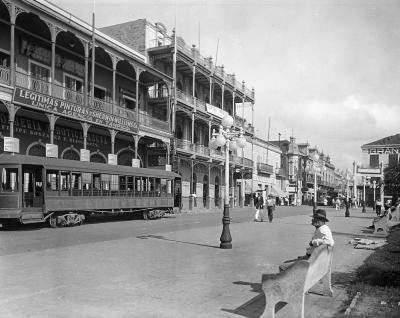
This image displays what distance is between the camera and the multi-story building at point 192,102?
33.7 meters

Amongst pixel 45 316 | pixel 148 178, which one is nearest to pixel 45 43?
pixel 148 178

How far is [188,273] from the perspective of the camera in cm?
820

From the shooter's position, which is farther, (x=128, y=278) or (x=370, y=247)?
(x=370, y=247)

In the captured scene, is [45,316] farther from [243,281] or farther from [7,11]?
[7,11]

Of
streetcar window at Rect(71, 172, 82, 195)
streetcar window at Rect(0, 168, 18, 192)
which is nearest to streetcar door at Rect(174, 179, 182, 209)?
streetcar window at Rect(71, 172, 82, 195)

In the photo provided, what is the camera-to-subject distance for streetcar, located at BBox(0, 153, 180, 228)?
16391 millimetres

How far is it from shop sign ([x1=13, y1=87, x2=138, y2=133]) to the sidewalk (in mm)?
9645

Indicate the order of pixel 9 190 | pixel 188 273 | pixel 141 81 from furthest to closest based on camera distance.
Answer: pixel 141 81 < pixel 9 190 < pixel 188 273

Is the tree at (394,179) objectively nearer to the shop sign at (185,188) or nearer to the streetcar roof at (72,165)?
the streetcar roof at (72,165)

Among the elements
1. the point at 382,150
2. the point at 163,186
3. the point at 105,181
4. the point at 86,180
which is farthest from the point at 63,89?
the point at 382,150

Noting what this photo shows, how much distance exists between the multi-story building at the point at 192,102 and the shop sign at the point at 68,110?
22.4ft

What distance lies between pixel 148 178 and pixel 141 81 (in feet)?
34.7

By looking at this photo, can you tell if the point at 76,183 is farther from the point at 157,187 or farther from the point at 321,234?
the point at 321,234

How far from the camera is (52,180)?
17766mm
